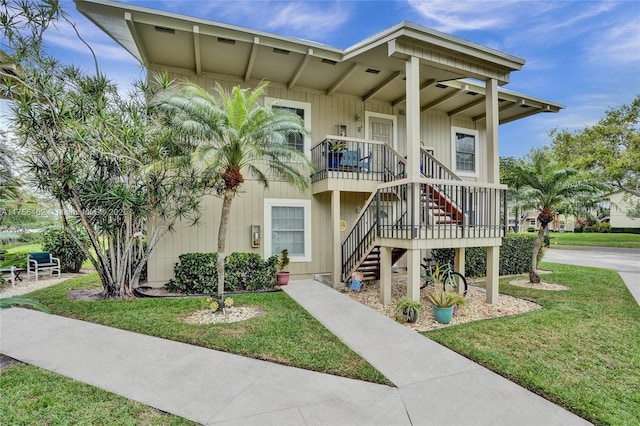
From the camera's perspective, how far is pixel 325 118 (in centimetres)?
1043

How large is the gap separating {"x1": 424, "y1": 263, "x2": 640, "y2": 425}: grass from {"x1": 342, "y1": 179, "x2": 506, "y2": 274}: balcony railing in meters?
1.90

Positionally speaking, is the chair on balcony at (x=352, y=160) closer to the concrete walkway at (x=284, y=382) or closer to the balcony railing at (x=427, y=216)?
the balcony railing at (x=427, y=216)

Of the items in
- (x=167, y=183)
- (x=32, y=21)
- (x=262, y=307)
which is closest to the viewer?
(x=32, y=21)

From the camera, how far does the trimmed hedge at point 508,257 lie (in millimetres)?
11055

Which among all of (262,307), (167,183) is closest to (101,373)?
(262,307)

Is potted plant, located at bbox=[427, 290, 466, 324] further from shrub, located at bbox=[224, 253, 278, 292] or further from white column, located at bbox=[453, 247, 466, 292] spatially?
shrub, located at bbox=[224, 253, 278, 292]

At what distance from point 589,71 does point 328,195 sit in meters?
19.2

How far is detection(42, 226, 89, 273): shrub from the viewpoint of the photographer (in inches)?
452

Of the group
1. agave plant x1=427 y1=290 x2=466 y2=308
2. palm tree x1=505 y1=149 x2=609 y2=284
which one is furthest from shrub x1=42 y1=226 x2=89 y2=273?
A: palm tree x1=505 y1=149 x2=609 y2=284

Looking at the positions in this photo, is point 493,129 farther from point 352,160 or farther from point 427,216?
point 352,160

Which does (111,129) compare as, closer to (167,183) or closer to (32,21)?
(167,183)

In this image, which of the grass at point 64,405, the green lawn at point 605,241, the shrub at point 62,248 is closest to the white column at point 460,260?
the grass at point 64,405

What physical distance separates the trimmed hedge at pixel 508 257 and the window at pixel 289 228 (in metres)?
4.41

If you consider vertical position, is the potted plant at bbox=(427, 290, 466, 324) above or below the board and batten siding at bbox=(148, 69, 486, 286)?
below
